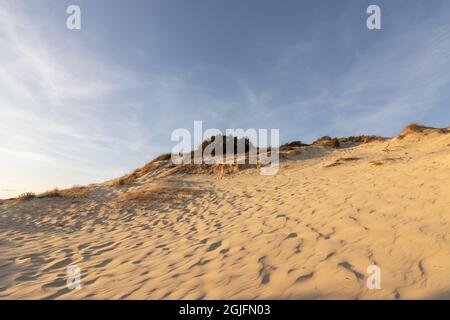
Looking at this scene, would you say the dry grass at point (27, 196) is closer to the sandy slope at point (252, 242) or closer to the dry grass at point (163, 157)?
the sandy slope at point (252, 242)

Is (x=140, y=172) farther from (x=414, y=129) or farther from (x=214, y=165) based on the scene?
(x=414, y=129)

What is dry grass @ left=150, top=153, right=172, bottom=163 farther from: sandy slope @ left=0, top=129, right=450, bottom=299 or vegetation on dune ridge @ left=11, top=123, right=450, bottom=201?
sandy slope @ left=0, top=129, right=450, bottom=299

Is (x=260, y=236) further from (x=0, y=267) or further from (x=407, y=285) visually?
(x=0, y=267)

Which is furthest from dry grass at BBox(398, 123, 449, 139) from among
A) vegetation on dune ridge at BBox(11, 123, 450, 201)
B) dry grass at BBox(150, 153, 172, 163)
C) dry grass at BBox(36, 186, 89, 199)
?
dry grass at BBox(36, 186, 89, 199)

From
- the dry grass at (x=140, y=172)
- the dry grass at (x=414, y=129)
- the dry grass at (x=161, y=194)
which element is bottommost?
the dry grass at (x=161, y=194)

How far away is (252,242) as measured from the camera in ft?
16.9

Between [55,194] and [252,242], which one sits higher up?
[55,194]

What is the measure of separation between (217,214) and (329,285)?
5.55m

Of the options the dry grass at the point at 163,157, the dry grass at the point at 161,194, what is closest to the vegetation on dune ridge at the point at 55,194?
the dry grass at the point at 161,194

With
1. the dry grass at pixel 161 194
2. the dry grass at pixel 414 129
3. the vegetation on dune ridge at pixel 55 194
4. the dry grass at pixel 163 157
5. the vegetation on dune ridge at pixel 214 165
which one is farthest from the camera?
the dry grass at pixel 163 157

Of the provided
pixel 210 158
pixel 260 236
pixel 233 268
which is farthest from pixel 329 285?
pixel 210 158

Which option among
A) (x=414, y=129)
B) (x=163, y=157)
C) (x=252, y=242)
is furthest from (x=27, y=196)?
(x=414, y=129)

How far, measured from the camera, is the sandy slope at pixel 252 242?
3.39m

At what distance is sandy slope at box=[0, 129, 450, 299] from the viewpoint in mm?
3391
